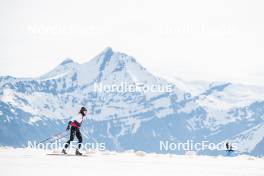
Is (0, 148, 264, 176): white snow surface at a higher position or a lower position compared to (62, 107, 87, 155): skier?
lower

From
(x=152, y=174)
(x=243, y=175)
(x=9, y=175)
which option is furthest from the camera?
(x=243, y=175)

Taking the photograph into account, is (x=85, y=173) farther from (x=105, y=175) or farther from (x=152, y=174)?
(x=152, y=174)

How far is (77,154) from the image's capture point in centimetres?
2655

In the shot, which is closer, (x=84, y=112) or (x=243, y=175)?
(x=243, y=175)

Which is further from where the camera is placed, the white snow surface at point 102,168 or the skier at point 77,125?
the skier at point 77,125

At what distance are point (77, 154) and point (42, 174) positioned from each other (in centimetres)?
1177

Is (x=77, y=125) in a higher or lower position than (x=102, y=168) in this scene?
higher

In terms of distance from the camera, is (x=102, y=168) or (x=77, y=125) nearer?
(x=102, y=168)

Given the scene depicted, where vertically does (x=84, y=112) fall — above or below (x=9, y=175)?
above

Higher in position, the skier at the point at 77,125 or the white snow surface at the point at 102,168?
the skier at the point at 77,125

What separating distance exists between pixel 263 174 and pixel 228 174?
4.56 feet

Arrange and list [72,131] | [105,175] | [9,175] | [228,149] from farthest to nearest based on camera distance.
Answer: [228,149], [72,131], [105,175], [9,175]

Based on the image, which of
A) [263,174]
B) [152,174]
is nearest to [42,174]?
[152,174]

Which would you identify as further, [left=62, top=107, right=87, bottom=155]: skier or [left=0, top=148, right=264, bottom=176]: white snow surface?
[left=62, top=107, right=87, bottom=155]: skier
